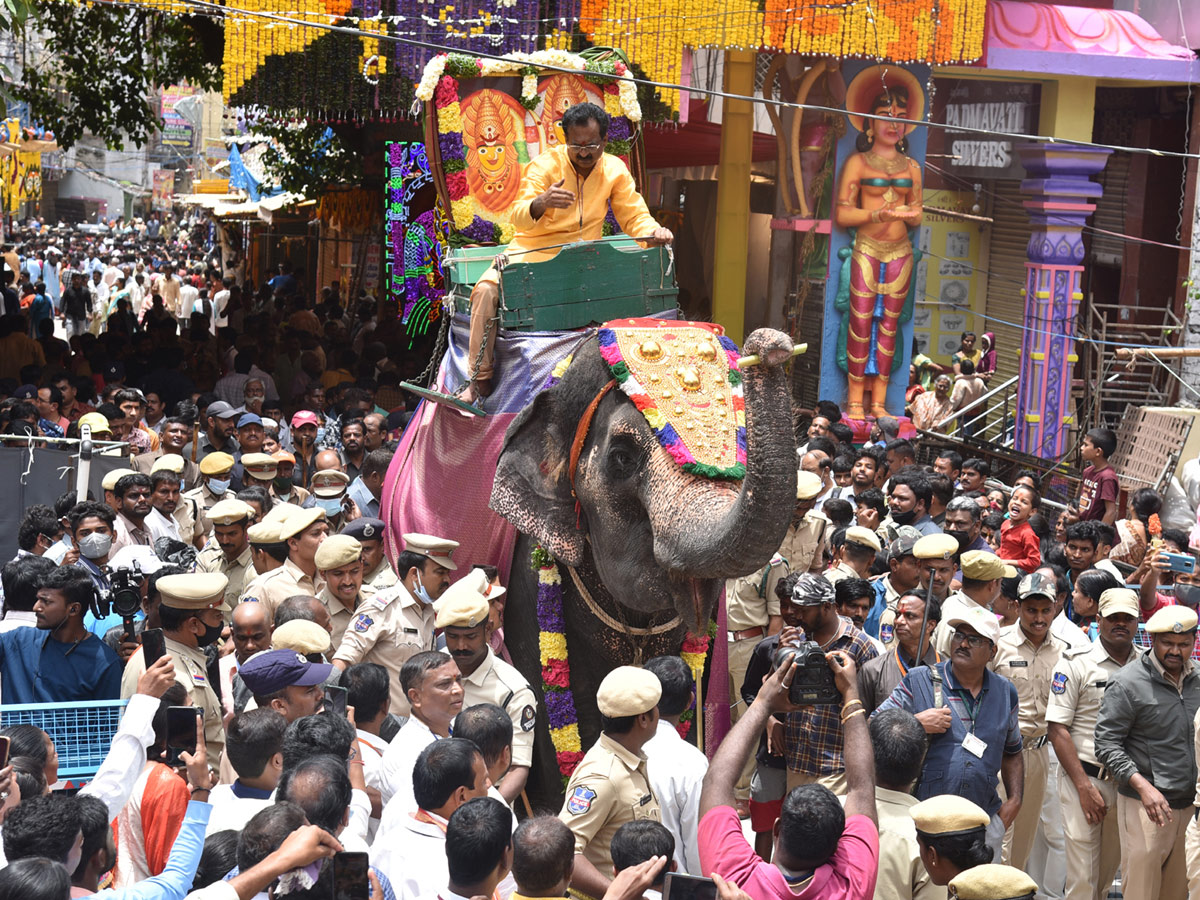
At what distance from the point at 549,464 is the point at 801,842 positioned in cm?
259

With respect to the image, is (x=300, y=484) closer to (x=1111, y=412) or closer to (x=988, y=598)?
(x=988, y=598)

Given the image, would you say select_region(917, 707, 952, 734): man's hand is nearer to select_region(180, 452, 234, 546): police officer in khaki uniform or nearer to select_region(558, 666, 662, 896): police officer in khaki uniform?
select_region(558, 666, 662, 896): police officer in khaki uniform

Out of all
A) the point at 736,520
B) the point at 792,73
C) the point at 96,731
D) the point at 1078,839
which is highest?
the point at 792,73

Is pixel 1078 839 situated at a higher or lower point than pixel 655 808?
lower

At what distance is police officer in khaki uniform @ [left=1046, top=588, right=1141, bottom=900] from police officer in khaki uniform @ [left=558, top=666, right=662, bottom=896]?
247cm

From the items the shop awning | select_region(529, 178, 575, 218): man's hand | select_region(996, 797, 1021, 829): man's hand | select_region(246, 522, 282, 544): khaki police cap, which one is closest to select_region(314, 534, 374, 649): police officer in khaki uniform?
select_region(246, 522, 282, 544): khaki police cap

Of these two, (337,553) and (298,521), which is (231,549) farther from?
(337,553)

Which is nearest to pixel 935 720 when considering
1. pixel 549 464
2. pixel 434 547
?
pixel 549 464

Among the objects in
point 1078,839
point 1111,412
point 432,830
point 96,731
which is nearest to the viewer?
point 432,830

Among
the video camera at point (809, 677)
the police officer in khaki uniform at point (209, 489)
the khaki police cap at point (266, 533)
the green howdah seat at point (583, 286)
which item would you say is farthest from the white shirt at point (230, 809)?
the police officer in khaki uniform at point (209, 489)

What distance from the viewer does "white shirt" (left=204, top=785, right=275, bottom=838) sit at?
4320 millimetres

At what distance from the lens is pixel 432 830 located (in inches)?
167

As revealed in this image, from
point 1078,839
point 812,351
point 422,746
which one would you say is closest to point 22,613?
point 422,746

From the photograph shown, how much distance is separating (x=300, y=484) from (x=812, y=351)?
5.89 meters
